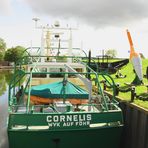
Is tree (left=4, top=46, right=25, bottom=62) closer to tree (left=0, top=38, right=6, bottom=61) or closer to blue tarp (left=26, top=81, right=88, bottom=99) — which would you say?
tree (left=0, top=38, right=6, bottom=61)

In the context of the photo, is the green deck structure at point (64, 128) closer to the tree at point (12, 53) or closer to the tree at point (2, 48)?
the tree at point (2, 48)

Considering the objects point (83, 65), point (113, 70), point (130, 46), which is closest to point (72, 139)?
point (83, 65)

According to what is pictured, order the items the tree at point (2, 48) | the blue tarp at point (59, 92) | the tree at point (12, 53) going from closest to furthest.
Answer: the blue tarp at point (59, 92) → the tree at point (2, 48) → the tree at point (12, 53)

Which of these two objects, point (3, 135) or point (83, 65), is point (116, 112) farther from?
point (3, 135)

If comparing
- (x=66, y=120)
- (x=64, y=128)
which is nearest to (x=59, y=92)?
(x=66, y=120)

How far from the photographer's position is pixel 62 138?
10.7 m

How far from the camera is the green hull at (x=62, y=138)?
1058 centimetres

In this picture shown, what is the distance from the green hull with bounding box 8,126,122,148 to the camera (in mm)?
10578

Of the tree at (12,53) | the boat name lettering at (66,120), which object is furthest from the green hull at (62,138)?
the tree at (12,53)

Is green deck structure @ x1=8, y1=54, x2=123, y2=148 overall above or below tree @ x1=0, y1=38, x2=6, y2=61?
below

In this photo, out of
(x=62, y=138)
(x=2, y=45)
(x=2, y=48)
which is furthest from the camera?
(x=2, y=45)

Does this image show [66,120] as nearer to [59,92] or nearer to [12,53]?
[59,92]

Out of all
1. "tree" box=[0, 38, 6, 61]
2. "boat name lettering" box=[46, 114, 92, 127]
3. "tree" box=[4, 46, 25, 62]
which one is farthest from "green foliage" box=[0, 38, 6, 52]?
"boat name lettering" box=[46, 114, 92, 127]

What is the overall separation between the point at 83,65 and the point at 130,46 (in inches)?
116
